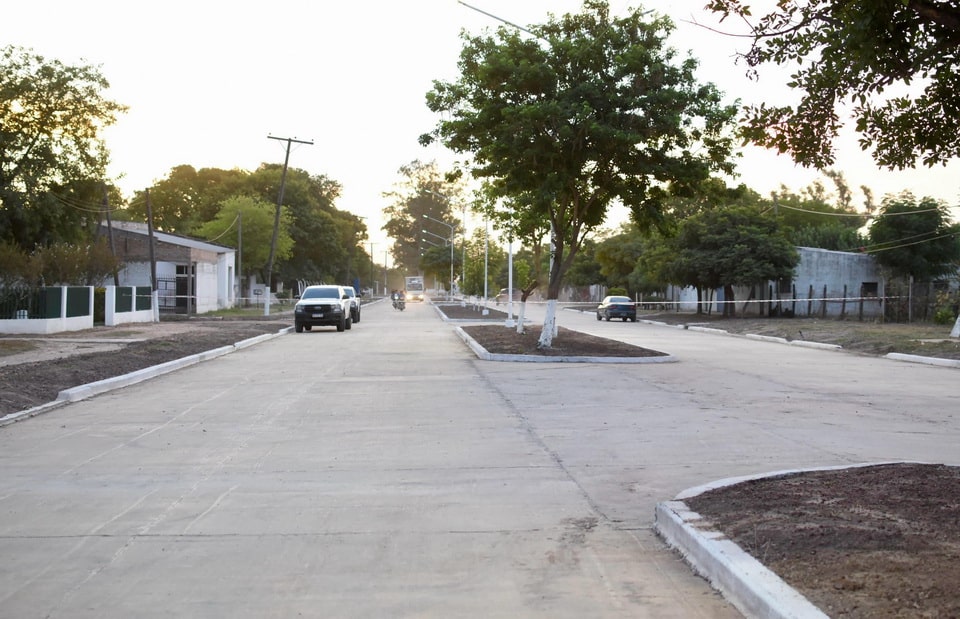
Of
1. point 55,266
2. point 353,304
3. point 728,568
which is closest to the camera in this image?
point 728,568

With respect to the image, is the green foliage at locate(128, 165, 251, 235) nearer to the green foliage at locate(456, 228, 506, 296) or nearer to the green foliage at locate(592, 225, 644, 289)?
the green foliage at locate(456, 228, 506, 296)

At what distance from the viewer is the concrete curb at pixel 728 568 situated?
456 centimetres

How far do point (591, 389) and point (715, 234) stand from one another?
3534 cm

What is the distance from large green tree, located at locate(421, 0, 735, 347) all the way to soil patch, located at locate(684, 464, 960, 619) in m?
15.1

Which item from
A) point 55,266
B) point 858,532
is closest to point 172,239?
point 55,266

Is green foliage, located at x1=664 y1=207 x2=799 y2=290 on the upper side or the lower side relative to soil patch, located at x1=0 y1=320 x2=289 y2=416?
upper

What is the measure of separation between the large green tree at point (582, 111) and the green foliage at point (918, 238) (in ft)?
87.1

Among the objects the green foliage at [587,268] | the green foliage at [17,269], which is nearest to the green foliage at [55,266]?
the green foliage at [17,269]

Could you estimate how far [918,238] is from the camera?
4653cm

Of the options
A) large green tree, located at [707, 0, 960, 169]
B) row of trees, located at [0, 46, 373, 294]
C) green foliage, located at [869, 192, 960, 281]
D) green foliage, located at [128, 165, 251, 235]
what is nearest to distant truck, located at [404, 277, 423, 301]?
green foliage, located at [128, 165, 251, 235]

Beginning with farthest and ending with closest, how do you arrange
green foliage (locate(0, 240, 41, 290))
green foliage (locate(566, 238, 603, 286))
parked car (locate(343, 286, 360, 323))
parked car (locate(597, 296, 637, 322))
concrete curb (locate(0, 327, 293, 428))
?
green foliage (locate(566, 238, 603, 286)) < parked car (locate(597, 296, 637, 322)) < parked car (locate(343, 286, 360, 323)) < green foliage (locate(0, 240, 41, 290)) < concrete curb (locate(0, 327, 293, 428))

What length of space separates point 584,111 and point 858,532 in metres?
16.8

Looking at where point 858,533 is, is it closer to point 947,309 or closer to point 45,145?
point 947,309

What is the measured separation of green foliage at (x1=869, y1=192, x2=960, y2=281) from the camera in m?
46.3
